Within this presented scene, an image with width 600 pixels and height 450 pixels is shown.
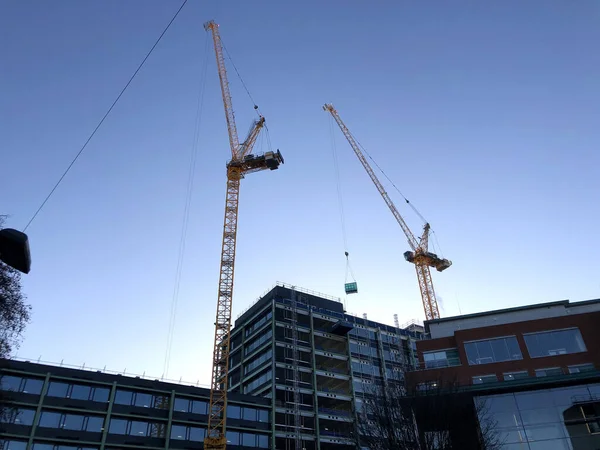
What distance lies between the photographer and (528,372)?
1742 inches

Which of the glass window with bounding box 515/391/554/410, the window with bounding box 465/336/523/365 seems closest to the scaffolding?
the window with bounding box 465/336/523/365

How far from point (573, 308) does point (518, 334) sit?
21.1 feet

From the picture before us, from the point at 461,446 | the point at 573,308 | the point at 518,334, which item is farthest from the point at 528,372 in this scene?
the point at 461,446

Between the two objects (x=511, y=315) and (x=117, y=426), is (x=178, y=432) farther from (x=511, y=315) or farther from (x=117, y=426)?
(x=511, y=315)

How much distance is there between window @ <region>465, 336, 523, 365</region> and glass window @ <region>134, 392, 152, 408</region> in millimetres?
45553

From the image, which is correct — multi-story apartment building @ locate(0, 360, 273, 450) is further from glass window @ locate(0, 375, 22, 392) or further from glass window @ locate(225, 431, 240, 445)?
glass window @ locate(225, 431, 240, 445)

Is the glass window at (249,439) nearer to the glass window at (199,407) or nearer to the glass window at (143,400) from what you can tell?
the glass window at (199,407)

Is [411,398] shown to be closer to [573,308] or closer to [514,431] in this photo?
[514,431]

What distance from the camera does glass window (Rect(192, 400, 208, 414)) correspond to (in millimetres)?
71625

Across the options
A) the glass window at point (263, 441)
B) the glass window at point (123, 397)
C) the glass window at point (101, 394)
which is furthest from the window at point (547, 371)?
the glass window at point (101, 394)

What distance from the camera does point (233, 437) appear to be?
237ft

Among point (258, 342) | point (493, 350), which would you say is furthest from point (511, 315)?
point (258, 342)

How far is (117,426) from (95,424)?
2881mm

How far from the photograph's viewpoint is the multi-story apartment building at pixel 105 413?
59.0 meters
